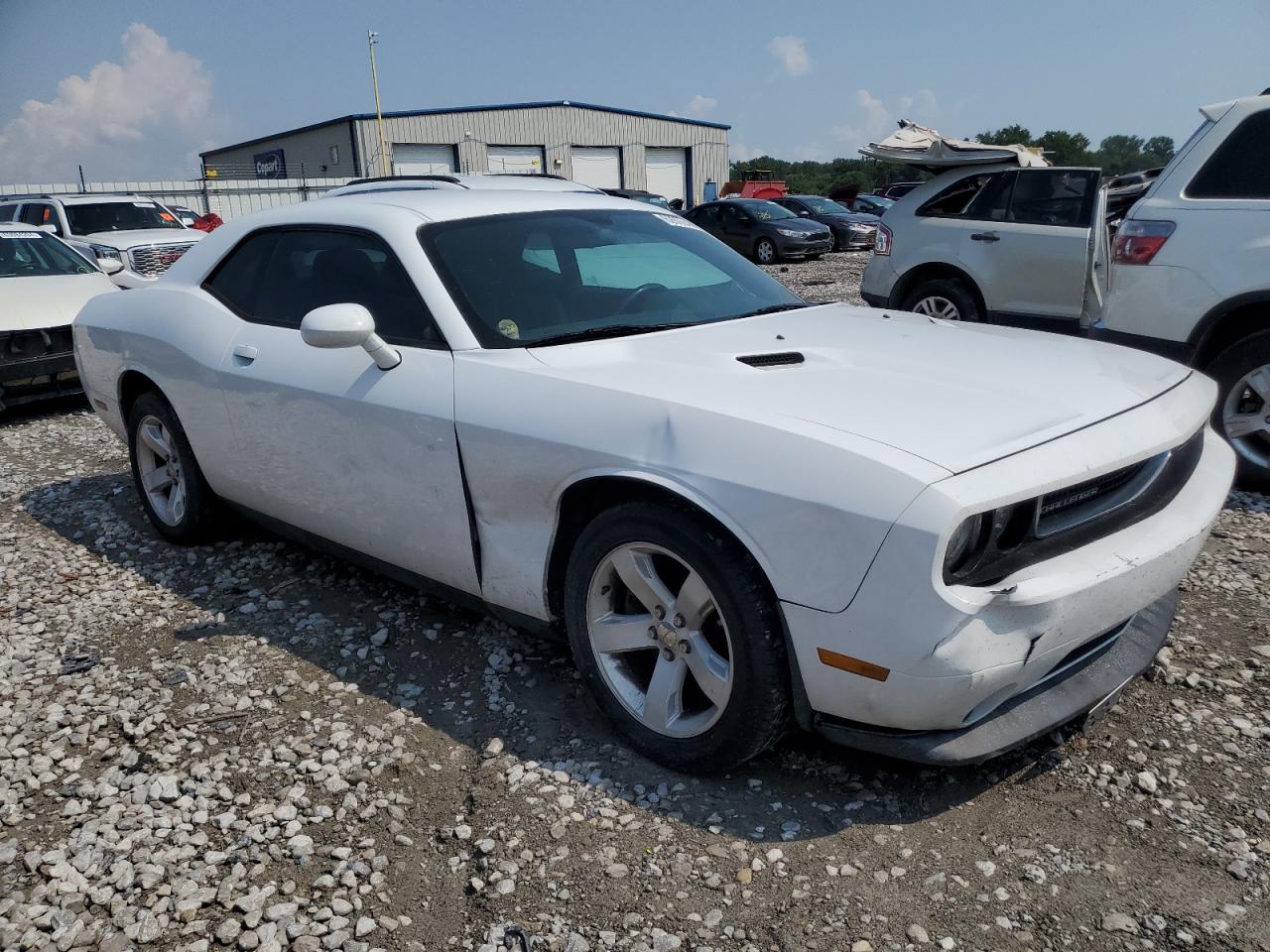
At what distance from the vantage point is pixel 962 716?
7.32 ft

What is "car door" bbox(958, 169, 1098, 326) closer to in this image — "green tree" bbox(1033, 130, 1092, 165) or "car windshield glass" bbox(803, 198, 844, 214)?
"car windshield glass" bbox(803, 198, 844, 214)

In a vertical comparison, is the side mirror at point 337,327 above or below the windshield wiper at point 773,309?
above

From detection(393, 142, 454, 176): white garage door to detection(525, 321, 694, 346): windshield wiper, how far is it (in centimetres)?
3937

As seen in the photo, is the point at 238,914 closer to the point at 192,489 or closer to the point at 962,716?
the point at 962,716

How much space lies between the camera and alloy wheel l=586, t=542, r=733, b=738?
8.27 ft

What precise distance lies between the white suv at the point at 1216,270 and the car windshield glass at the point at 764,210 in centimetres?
1609

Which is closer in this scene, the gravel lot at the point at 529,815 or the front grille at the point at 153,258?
the gravel lot at the point at 529,815

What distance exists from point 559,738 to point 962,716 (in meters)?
1.22

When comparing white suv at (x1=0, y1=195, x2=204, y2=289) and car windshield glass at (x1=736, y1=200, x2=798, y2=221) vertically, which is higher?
white suv at (x1=0, y1=195, x2=204, y2=289)

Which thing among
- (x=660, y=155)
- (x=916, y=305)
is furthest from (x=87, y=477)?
(x=660, y=155)

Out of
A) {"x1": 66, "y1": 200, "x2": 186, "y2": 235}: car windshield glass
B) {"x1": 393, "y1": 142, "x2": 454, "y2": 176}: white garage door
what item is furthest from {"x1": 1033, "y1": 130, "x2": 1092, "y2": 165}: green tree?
{"x1": 66, "y1": 200, "x2": 186, "y2": 235}: car windshield glass

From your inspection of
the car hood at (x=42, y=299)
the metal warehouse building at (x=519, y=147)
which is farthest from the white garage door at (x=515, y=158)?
the car hood at (x=42, y=299)

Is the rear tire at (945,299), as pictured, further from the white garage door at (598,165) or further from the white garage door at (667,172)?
the white garage door at (667,172)

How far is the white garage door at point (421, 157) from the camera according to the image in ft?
131
